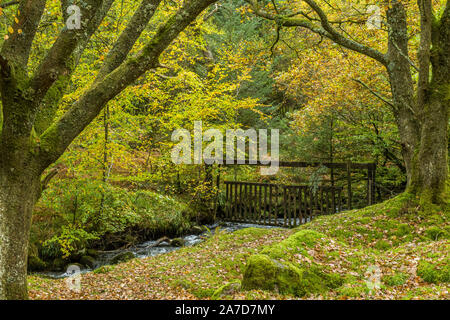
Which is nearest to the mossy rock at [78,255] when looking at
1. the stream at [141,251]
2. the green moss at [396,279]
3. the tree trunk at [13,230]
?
the stream at [141,251]

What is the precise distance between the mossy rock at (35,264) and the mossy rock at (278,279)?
21.4ft

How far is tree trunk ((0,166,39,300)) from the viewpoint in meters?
3.55

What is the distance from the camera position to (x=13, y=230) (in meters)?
3.59

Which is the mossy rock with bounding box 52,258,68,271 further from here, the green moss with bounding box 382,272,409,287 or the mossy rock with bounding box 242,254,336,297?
the green moss with bounding box 382,272,409,287

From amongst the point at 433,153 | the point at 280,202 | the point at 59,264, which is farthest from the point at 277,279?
the point at 280,202

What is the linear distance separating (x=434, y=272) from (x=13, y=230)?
5.27 m

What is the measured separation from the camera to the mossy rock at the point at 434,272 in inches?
169

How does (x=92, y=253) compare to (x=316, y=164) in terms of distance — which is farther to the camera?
(x=316, y=164)

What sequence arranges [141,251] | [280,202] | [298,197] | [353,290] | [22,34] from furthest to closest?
[280,202] < [298,197] < [141,251] < [353,290] < [22,34]

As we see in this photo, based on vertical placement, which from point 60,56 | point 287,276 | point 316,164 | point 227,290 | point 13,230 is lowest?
point 227,290

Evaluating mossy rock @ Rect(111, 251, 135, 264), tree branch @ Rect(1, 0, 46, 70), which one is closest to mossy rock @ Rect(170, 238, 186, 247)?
mossy rock @ Rect(111, 251, 135, 264)

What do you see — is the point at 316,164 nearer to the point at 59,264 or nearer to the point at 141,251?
the point at 141,251

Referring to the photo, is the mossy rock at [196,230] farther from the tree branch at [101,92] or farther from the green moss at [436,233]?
the tree branch at [101,92]
